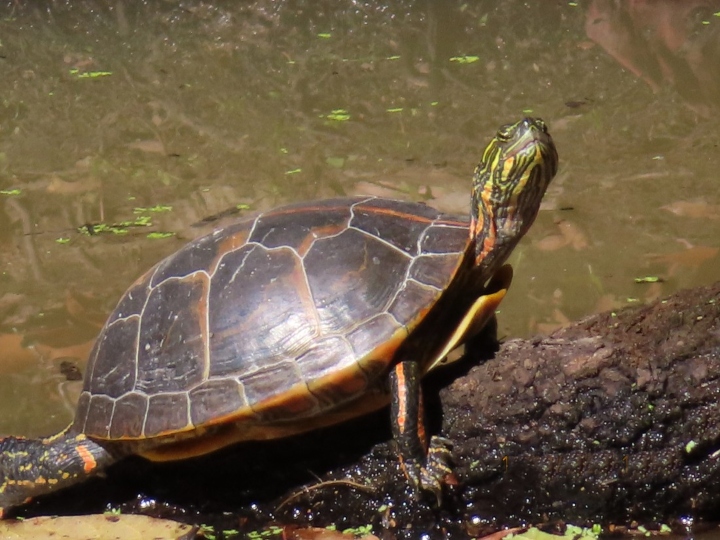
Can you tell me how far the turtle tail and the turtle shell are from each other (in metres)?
0.10

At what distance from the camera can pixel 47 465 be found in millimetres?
2980

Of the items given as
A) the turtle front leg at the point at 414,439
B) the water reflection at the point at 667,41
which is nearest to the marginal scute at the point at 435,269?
the turtle front leg at the point at 414,439

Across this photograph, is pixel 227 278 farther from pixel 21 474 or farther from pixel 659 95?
pixel 659 95

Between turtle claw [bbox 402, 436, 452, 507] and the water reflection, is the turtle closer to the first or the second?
turtle claw [bbox 402, 436, 452, 507]

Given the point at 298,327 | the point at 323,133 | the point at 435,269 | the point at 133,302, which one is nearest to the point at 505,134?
the point at 435,269

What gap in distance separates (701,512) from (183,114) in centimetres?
669

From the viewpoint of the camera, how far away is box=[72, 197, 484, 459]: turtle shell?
2.64m

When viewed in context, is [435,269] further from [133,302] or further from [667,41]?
[667,41]

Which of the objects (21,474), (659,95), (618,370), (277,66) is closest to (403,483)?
(618,370)

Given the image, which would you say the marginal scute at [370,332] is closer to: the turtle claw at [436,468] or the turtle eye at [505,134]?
the turtle claw at [436,468]

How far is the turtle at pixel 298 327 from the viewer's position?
8.64 ft

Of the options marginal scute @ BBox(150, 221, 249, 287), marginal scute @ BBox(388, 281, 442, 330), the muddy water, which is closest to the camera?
marginal scute @ BBox(388, 281, 442, 330)

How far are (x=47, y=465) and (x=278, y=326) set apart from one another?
109 cm

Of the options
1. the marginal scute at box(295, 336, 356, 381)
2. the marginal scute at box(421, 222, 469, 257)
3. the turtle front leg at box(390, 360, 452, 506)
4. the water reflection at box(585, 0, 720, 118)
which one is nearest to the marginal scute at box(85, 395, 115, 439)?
the marginal scute at box(295, 336, 356, 381)
